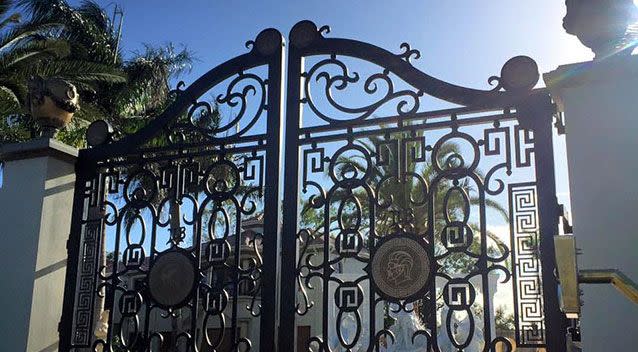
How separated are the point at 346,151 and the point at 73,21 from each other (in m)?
12.2

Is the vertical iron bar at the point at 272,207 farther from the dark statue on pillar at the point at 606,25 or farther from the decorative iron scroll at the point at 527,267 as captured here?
the dark statue on pillar at the point at 606,25

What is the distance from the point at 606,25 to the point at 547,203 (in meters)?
0.85

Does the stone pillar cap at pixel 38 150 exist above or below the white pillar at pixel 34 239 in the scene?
above

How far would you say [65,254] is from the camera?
448 centimetres

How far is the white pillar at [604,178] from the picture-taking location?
2.82m

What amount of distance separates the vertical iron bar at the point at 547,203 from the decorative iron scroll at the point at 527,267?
4cm

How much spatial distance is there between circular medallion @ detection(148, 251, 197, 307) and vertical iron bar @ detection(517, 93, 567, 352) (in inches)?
76.6

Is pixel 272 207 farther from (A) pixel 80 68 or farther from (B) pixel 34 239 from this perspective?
(A) pixel 80 68

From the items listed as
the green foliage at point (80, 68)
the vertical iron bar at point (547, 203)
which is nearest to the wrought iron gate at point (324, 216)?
the vertical iron bar at point (547, 203)

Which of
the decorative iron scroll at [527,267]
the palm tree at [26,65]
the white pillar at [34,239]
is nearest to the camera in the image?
the decorative iron scroll at [527,267]

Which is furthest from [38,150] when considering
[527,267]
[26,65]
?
[26,65]

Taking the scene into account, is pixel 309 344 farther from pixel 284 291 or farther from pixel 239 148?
pixel 239 148

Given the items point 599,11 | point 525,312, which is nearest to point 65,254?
point 525,312

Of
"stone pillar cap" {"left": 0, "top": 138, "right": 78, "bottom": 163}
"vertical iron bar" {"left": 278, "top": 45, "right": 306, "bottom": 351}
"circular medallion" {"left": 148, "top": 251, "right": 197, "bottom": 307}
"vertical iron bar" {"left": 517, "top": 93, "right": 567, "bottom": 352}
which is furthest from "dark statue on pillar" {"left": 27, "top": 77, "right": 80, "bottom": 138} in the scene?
"vertical iron bar" {"left": 517, "top": 93, "right": 567, "bottom": 352}
